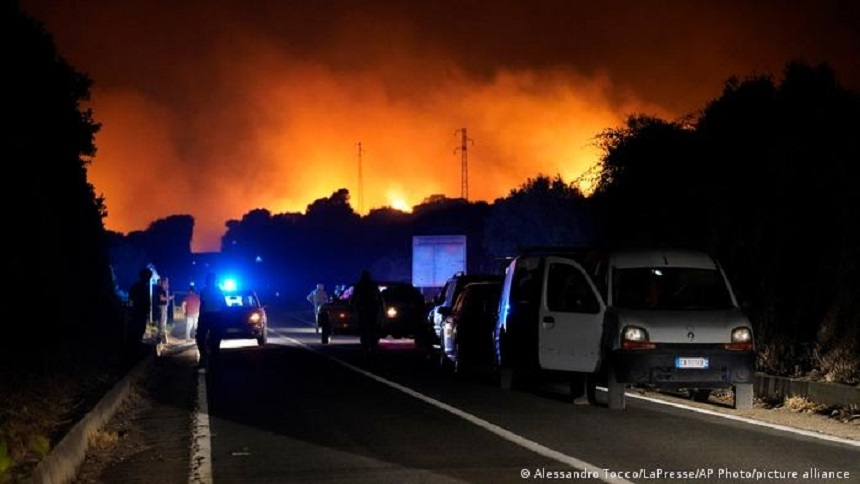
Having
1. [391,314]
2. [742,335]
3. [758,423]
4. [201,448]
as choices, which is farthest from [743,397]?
[391,314]

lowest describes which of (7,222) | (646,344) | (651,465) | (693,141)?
(651,465)

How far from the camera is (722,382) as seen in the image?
15.3 meters

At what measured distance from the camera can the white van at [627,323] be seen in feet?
50.2

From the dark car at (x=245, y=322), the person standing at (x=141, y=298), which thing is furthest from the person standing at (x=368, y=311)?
the dark car at (x=245, y=322)

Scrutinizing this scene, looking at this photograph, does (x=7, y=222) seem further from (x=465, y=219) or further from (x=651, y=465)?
(x=465, y=219)

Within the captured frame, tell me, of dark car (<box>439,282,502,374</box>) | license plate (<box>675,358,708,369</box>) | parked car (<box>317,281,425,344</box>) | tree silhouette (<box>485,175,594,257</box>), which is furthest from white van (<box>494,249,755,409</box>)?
tree silhouette (<box>485,175,594,257</box>)

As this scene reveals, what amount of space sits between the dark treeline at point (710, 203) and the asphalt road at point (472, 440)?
350 centimetres

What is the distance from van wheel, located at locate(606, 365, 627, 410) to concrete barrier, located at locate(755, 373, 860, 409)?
2571 millimetres

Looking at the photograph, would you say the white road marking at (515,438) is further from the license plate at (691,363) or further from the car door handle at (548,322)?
the license plate at (691,363)

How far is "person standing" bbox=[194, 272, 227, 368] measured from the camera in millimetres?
22656

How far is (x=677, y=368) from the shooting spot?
601 inches

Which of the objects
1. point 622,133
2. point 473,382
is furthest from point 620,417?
point 622,133

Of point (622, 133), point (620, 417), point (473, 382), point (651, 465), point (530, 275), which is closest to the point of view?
point (651, 465)

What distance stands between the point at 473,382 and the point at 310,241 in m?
133
